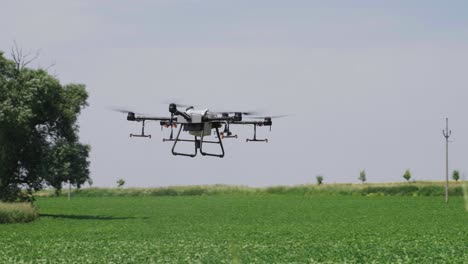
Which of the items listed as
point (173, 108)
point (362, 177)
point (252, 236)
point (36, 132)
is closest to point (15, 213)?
point (36, 132)

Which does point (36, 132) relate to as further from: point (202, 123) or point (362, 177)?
point (362, 177)

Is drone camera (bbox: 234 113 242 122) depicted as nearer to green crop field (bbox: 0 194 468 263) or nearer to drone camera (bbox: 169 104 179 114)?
drone camera (bbox: 169 104 179 114)

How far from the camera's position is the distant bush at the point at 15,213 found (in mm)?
57594

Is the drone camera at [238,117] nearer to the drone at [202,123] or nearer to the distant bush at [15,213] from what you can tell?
the drone at [202,123]

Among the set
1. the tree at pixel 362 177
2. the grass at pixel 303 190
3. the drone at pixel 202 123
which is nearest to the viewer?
the drone at pixel 202 123

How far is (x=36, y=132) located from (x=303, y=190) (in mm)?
53362

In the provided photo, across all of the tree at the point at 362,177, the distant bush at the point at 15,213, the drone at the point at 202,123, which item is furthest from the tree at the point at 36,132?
the tree at the point at 362,177

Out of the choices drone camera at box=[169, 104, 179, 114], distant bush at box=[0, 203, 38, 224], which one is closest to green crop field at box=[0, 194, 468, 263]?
distant bush at box=[0, 203, 38, 224]

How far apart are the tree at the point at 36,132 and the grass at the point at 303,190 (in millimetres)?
50024

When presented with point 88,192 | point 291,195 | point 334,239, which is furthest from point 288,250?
point 88,192

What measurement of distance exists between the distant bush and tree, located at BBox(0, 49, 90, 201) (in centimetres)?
269

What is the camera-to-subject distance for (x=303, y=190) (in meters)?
111

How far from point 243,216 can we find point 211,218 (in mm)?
3142

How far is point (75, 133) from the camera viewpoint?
65.2m
